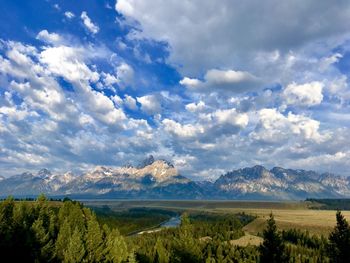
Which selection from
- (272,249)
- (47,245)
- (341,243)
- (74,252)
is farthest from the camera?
(47,245)

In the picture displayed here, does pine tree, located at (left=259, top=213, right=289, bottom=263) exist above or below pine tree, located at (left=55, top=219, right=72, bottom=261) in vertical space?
above

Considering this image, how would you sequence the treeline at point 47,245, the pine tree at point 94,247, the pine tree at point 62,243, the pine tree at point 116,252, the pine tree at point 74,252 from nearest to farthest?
the pine tree at point 74,252 < the treeline at point 47,245 < the pine tree at point 62,243 < the pine tree at point 94,247 < the pine tree at point 116,252

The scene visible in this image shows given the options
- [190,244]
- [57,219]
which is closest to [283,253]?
[190,244]

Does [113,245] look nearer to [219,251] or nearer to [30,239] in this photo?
[30,239]

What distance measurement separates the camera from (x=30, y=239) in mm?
102688

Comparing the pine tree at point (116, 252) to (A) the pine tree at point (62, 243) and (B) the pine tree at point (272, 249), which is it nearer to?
(A) the pine tree at point (62, 243)

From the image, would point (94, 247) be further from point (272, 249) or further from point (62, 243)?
point (272, 249)

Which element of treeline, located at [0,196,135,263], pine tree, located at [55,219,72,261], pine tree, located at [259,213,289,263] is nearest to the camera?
pine tree, located at [259,213,289,263]

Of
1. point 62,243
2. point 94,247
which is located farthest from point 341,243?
point 62,243

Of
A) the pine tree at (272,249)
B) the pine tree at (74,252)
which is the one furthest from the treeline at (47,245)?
the pine tree at (272,249)

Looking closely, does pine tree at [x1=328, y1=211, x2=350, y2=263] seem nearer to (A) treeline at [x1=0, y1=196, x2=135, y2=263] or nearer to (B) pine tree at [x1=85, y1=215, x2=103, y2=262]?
(A) treeline at [x1=0, y1=196, x2=135, y2=263]


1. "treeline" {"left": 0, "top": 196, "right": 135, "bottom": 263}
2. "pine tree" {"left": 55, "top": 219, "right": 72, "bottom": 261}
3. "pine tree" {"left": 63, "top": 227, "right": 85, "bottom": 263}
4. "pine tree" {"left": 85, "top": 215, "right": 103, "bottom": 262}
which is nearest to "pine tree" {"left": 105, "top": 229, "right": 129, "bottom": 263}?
"treeline" {"left": 0, "top": 196, "right": 135, "bottom": 263}

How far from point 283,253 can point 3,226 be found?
72.5 metres

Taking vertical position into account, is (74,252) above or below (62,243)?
below
